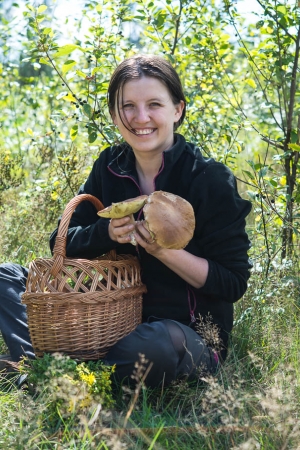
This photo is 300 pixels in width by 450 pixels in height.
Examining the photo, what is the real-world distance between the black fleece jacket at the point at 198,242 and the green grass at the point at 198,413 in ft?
0.78

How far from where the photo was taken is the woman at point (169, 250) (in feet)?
8.87

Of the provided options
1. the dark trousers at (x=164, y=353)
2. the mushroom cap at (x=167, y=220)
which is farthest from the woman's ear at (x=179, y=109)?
→ the dark trousers at (x=164, y=353)

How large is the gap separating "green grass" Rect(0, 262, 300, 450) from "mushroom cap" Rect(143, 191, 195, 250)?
49 centimetres

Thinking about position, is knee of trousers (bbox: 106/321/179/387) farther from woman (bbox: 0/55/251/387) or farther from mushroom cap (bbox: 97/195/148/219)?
mushroom cap (bbox: 97/195/148/219)

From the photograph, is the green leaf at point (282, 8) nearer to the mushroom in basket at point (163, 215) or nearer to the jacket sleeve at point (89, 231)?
the jacket sleeve at point (89, 231)

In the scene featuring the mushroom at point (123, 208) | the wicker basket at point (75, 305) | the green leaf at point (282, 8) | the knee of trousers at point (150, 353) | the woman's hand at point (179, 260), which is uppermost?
the green leaf at point (282, 8)

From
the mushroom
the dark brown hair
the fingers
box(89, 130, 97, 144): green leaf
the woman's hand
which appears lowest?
the woman's hand

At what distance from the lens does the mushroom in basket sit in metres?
2.46

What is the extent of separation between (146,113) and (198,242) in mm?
589

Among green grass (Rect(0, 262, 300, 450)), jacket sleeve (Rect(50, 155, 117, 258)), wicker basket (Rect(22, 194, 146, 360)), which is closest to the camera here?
green grass (Rect(0, 262, 300, 450))

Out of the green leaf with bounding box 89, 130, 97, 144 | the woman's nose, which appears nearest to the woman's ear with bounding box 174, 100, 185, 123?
the woman's nose

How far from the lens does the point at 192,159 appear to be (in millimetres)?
2955

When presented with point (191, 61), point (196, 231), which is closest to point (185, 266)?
point (196, 231)

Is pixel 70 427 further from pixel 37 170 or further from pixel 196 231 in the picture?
pixel 37 170
